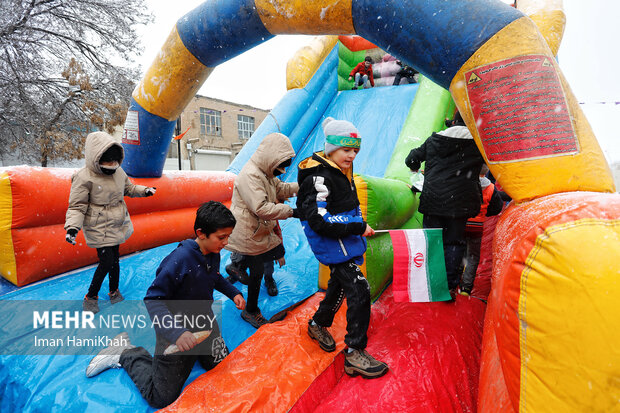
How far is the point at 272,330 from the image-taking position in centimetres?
216

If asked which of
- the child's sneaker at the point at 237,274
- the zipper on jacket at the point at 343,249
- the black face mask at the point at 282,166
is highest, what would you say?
the black face mask at the point at 282,166

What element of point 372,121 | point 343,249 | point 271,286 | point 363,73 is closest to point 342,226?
point 343,249

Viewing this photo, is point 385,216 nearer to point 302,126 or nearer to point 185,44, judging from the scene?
point 185,44

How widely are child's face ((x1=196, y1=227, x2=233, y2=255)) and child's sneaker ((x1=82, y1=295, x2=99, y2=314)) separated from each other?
4.30 ft

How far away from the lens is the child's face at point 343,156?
187cm

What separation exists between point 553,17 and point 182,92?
176 inches

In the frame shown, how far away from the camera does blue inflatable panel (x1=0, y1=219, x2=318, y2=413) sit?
1640 mm

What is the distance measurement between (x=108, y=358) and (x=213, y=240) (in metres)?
0.99

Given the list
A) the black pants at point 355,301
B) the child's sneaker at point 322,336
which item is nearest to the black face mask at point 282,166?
the black pants at point 355,301

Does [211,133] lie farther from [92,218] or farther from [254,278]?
[254,278]

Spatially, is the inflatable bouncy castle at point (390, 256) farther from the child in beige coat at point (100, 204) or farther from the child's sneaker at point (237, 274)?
the child in beige coat at point (100, 204)

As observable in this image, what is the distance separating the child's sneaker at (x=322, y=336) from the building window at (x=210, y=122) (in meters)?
23.8

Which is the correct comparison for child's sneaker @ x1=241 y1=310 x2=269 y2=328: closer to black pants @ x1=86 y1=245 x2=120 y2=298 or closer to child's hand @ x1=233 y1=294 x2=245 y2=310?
child's hand @ x1=233 y1=294 x2=245 y2=310

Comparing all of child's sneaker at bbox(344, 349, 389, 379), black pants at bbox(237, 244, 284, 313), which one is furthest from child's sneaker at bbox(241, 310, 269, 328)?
child's sneaker at bbox(344, 349, 389, 379)
